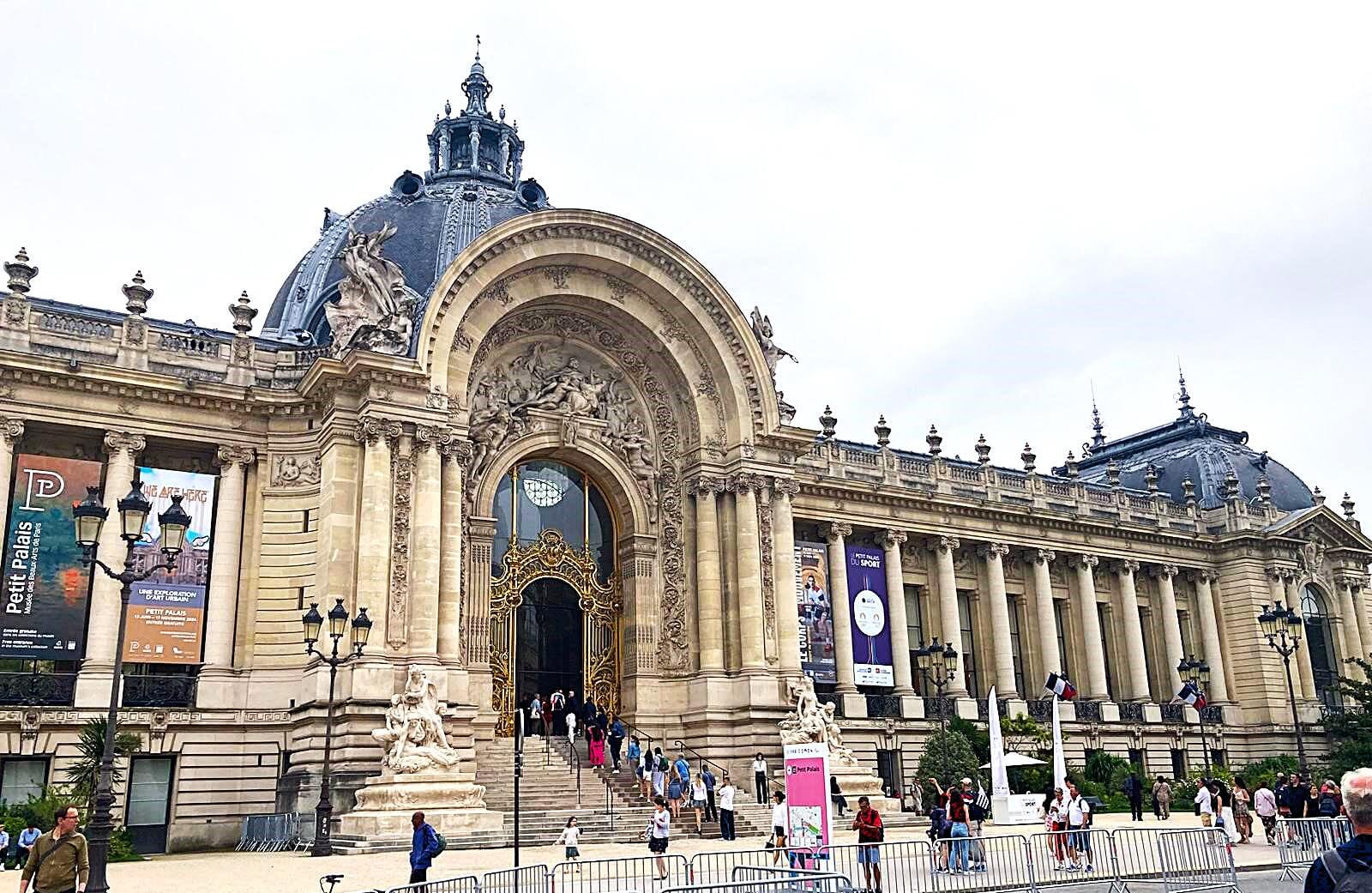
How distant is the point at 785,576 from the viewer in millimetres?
32188

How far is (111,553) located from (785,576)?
16.7 meters

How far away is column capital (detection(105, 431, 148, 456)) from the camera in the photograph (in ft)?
90.1

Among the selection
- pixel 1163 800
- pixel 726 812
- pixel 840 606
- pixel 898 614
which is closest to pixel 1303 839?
pixel 726 812

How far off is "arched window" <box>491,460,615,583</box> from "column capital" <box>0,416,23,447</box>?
11046mm

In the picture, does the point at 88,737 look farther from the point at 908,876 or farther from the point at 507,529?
the point at 908,876

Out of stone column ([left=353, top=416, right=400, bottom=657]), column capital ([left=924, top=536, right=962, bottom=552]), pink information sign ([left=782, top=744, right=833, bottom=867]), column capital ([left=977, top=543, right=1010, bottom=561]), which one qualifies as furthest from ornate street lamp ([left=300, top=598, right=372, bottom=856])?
column capital ([left=977, top=543, right=1010, bottom=561])

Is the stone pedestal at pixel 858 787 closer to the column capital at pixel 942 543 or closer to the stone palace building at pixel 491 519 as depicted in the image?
the stone palace building at pixel 491 519

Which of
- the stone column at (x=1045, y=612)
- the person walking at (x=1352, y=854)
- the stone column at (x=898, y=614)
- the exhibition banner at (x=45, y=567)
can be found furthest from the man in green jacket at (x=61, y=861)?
the stone column at (x=1045, y=612)

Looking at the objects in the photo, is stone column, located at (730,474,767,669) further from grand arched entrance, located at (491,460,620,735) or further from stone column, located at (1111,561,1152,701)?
stone column, located at (1111,561,1152,701)

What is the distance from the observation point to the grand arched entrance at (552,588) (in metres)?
30.7

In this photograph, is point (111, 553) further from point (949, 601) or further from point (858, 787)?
point (949, 601)

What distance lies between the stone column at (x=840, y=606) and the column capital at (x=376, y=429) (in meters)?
16.8

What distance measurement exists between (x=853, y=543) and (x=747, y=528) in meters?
9.96

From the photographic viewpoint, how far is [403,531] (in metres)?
26.6
